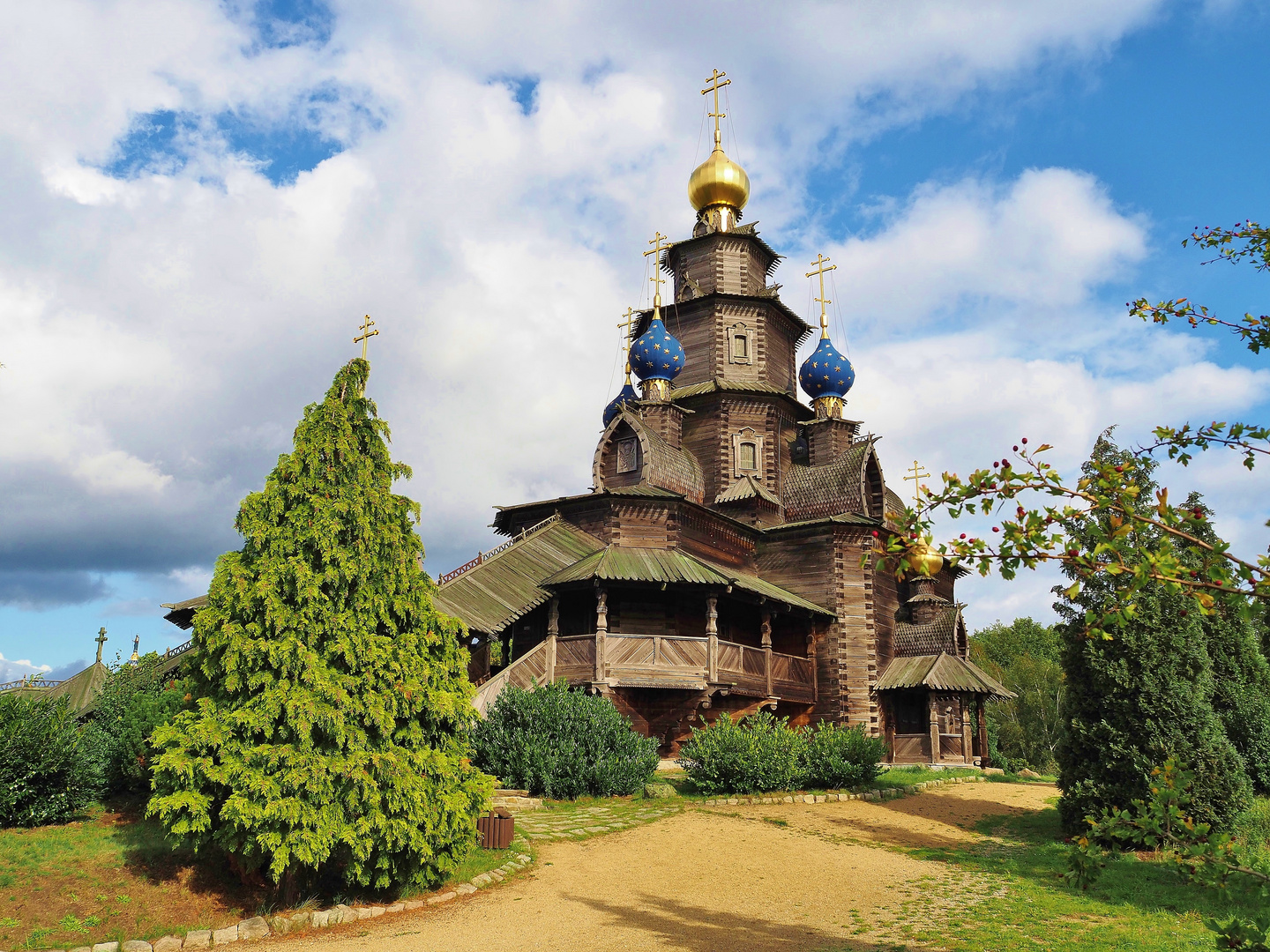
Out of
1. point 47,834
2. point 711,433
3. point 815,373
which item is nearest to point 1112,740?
point 47,834

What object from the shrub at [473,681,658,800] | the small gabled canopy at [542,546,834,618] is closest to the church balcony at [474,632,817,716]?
the small gabled canopy at [542,546,834,618]

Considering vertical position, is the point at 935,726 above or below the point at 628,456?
below

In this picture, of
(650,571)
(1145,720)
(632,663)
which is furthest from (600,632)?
(1145,720)

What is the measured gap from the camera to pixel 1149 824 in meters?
4.29

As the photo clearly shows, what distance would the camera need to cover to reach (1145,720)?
39.7 ft

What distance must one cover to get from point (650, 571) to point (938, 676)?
10.2 meters

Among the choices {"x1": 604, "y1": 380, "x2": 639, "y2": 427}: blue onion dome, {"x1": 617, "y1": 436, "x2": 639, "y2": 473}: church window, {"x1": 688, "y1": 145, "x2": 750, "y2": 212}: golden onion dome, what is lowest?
{"x1": 617, "y1": 436, "x2": 639, "y2": 473}: church window

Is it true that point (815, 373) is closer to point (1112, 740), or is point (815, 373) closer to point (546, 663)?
point (546, 663)

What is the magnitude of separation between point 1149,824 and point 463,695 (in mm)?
7286

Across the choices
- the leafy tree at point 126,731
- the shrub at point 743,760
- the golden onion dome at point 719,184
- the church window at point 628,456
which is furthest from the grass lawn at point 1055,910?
the golden onion dome at point 719,184

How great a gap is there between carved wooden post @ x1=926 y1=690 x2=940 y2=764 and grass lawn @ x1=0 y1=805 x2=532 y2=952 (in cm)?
1810

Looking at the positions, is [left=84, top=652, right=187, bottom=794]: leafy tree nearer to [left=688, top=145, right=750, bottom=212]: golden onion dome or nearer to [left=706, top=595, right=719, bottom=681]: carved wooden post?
[left=706, top=595, right=719, bottom=681]: carved wooden post

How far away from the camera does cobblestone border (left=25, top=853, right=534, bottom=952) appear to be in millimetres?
7836

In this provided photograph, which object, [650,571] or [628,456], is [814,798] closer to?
[650,571]
